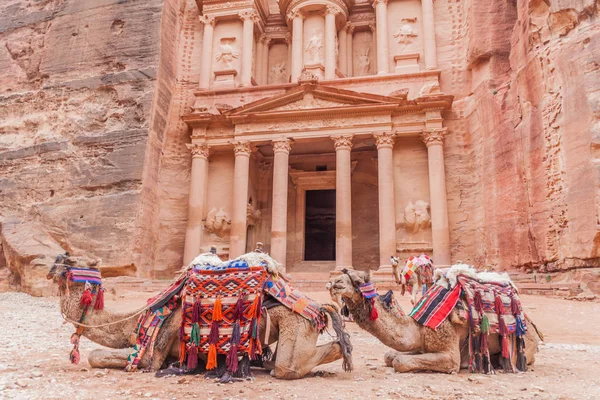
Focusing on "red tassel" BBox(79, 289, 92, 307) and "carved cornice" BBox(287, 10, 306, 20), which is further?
"carved cornice" BBox(287, 10, 306, 20)

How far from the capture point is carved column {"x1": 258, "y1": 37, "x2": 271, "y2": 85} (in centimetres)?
2478

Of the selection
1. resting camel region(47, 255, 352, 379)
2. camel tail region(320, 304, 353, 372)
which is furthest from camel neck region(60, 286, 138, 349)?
camel tail region(320, 304, 353, 372)

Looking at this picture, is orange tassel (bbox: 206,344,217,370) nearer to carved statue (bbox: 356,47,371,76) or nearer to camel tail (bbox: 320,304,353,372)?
camel tail (bbox: 320,304,353,372)

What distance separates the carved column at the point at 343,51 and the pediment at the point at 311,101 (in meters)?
4.31

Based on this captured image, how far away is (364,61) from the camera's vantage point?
24219mm

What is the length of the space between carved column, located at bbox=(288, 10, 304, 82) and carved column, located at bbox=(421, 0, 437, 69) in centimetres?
589

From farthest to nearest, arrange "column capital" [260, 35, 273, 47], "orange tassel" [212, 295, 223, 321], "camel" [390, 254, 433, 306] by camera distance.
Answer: "column capital" [260, 35, 273, 47] < "camel" [390, 254, 433, 306] < "orange tassel" [212, 295, 223, 321]

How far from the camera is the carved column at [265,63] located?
24781mm

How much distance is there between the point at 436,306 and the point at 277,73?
72.5ft

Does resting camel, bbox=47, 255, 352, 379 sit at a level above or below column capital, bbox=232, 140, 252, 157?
below

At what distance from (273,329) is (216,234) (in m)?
15.9

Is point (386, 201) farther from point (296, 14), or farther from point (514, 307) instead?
point (514, 307)

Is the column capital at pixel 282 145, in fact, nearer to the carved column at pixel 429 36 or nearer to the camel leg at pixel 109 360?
the carved column at pixel 429 36

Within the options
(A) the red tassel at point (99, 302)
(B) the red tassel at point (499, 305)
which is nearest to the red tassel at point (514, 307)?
(B) the red tassel at point (499, 305)
